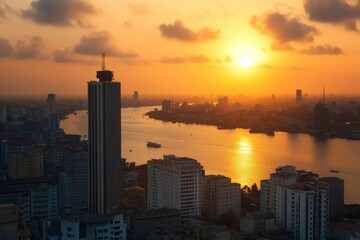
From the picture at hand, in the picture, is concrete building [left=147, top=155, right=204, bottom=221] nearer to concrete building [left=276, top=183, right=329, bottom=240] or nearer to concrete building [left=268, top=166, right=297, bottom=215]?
→ concrete building [left=268, top=166, right=297, bottom=215]

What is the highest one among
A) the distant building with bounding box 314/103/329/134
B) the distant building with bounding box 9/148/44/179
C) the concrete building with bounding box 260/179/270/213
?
the distant building with bounding box 314/103/329/134

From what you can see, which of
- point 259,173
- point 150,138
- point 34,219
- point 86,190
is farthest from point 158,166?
point 150,138

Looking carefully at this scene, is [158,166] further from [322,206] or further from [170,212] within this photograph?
[322,206]

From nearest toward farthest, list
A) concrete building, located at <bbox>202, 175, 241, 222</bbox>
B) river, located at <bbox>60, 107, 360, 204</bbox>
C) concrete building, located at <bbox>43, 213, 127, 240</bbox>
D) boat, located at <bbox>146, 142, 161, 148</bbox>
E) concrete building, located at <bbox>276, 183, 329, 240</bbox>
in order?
concrete building, located at <bbox>43, 213, 127, 240</bbox> < concrete building, located at <bbox>276, 183, 329, 240</bbox> < concrete building, located at <bbox>202, 175, 241, 222</bbox> < river, located at <bbox>60, 107, 360, 204</bbox> < boat, located at <bbox>146, 142, 161, 148</bbox>

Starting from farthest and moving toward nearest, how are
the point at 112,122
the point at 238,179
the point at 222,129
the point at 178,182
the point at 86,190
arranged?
the point at 222,129 < the point at 238,179 < the point at 86,190 < the point at 112,122 < the point at 178,182

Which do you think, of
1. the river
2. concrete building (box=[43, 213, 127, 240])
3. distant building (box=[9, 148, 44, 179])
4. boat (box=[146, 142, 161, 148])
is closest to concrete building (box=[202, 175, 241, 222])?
the river

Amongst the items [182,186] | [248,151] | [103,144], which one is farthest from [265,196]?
[248,151]

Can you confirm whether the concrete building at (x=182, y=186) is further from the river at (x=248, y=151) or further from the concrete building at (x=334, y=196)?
the river at (x=248, y=151)

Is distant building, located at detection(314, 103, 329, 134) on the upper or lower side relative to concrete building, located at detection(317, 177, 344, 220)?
upper
